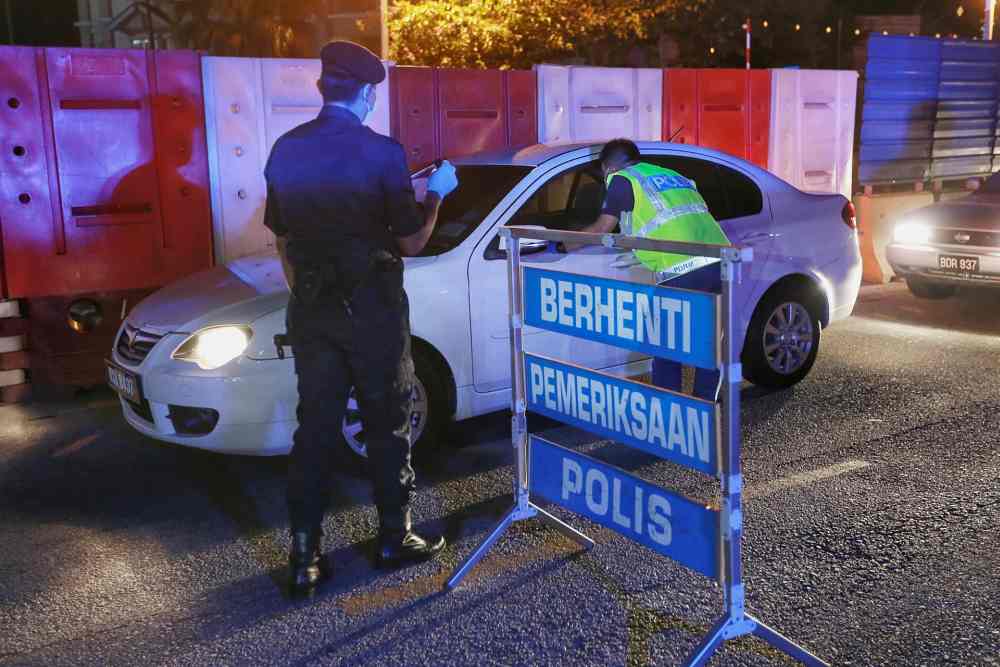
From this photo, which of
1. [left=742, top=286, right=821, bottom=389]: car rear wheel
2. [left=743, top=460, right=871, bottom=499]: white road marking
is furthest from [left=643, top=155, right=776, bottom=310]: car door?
[left=743, top=460, right=871, bottom=499]: white road marking

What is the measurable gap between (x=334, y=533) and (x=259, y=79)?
163 inches

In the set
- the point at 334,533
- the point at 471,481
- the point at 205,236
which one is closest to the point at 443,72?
the point at 205,236

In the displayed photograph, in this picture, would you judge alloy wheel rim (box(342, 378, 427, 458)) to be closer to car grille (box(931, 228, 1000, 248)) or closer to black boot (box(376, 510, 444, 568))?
black boot (box(376, 510, 444, 568))

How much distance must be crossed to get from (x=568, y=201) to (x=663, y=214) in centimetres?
119

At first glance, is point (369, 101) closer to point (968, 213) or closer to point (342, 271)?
point (342, 271)

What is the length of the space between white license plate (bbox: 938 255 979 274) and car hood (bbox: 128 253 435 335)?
5.68 meters

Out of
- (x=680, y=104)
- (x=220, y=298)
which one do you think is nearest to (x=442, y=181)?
(x=220, y=298)

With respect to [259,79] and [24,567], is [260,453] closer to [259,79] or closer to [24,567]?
[24,567]

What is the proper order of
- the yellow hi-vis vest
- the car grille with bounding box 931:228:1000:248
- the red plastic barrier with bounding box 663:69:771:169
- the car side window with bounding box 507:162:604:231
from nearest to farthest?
1. the yellow hi-vis vest
2. the car side window with bounding box 507:162:604:231
3. the car grille with bounding box 931:228:1000:248
4. the red plastic barrier with bounding box 663:69:771:169

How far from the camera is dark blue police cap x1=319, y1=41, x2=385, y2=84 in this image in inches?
153

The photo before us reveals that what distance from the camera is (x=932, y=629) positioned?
362 centimetres

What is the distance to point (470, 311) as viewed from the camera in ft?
17.6

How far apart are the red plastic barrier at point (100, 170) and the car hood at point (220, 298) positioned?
1.55 m

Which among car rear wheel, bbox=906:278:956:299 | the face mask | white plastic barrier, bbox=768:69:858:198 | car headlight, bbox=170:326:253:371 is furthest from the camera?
white plastic barrier, bbox=768:69:858:198
